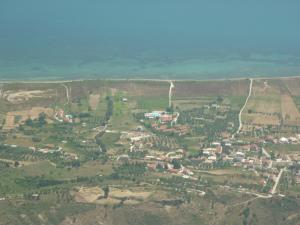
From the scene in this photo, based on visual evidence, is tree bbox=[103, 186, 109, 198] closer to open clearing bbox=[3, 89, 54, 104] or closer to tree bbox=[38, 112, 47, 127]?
tree bbox=[38, 112, 47, 127]

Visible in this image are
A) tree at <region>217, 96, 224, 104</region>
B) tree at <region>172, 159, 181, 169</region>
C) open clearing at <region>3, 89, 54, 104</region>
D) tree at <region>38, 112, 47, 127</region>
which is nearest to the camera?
tree at <region>172, 159, 181, 169</region>

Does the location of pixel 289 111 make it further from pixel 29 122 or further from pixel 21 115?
pixel 21 115

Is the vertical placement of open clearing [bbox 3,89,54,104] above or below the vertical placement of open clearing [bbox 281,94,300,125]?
above

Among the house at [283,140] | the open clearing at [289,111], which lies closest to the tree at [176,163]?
the house at [283,140]

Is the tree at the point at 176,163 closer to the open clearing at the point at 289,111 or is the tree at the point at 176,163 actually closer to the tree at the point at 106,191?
the tree at the point at 106,191

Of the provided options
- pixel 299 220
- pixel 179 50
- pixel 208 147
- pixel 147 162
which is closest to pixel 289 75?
pixel 179 50

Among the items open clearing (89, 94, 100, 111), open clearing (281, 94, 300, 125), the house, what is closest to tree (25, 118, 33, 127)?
open clearing (89, 94, 100, 111)

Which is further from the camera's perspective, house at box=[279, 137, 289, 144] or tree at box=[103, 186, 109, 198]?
house at box=[279, 137, 289, 144]

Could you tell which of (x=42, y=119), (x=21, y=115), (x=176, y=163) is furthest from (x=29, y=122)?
(x=176, y=163)

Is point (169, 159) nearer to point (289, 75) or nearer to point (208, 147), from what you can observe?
point (208, 147)

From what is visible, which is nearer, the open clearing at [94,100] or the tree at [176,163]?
the tree at [176,163]

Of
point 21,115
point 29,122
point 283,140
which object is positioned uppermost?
point 21,115
